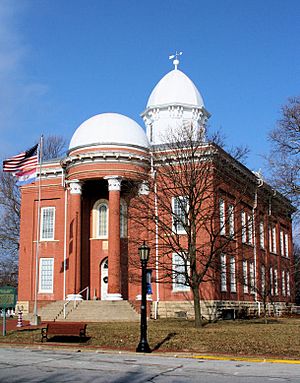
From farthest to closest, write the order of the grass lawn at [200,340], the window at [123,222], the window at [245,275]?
the window at [245,275] → the window at [123,222] → the grass lawn at [200,340]

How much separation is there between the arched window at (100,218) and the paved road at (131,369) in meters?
22.1

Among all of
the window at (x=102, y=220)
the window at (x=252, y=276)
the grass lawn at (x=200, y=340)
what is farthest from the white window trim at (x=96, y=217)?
the grass lawn at (x=200, y=340)

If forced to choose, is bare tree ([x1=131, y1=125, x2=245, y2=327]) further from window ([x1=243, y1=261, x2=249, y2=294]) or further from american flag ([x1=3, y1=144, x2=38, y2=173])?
window ([x1=243, y1=261, x2=249, y2=294])

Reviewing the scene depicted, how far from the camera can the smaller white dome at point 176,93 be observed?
158 ft

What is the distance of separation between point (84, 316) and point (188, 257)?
8990mm

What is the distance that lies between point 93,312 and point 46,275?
7774 millimetres

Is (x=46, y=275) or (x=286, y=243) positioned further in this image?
(x=286, y=243)

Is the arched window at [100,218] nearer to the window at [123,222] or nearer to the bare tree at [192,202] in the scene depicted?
the window at [123,222]

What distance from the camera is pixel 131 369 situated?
15125 millimetres

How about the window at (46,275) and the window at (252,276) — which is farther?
the window at (252,276)

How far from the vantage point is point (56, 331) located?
22.8 meters

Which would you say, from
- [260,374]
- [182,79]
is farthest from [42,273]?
[260,374]

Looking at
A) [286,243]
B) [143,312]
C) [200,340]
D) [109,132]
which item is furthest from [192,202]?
[286,243]

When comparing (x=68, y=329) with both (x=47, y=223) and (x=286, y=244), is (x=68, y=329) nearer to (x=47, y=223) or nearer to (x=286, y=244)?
(x=47, y=223)
